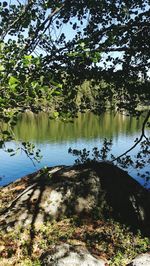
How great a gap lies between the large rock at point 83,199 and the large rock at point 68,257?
8.98 feet

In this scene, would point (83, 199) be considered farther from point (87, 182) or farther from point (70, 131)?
point (70, 131)

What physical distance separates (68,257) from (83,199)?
4347mm

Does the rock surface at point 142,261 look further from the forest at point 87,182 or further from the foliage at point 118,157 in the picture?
the foliage at point 118,157

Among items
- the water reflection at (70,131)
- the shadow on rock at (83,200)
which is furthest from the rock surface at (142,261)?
the water reflection at (70,131)

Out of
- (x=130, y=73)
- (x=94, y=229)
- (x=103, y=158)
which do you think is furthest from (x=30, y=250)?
(x=130, y=73)

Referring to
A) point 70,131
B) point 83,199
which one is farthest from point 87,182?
point 70,131

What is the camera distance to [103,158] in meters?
17.4

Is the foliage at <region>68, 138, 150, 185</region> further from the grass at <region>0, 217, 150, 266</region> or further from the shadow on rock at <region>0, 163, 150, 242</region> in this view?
the grass at <region>0, 217, 150, 266</region>

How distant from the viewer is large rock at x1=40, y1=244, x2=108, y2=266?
1098 centimetres

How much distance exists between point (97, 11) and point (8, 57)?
326 inches

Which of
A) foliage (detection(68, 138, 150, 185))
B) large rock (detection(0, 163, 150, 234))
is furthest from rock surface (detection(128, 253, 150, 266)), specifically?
foliage (detection(68, 138, 150, 185))

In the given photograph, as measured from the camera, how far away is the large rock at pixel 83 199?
1464 cm

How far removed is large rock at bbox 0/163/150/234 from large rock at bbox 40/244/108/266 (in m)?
2.74

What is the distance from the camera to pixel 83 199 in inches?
602
